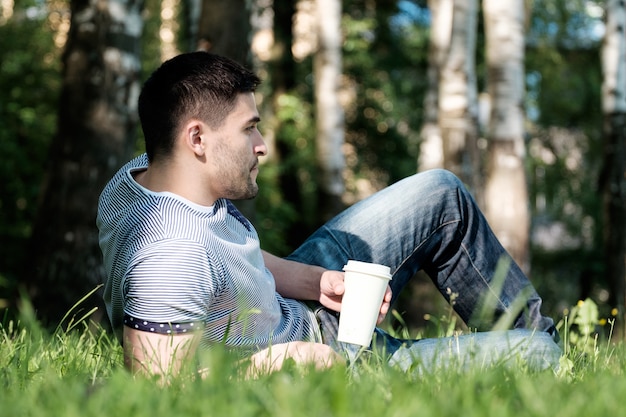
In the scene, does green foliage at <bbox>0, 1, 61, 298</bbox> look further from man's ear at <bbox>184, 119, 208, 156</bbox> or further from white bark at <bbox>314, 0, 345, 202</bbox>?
man's ear at <bbox>184, 119, 208, 156</bbox>

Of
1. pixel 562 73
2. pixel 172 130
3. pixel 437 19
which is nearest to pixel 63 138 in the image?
pixel 172 130

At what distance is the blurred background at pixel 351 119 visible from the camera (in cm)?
611

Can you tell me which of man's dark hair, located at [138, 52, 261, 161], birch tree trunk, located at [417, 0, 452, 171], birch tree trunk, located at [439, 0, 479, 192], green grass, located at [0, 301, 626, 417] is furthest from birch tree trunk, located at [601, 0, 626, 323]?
green grass, located at [0, 301, 626, 417]

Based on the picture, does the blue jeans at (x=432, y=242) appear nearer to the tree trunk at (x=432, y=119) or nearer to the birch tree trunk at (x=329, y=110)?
the tree trunk at (x=432, y=119)

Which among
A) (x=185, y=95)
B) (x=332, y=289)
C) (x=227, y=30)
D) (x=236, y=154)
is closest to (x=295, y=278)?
(x=332, y=289)

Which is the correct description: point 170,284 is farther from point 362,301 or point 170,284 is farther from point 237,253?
point 362,301

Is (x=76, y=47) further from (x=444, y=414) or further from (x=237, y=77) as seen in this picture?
(x=444, y=414)

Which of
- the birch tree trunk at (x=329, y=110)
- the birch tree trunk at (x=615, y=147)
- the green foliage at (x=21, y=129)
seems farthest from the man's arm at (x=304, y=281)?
the birch tree trunk at (x=329, y=110)

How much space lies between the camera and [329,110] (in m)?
14.0

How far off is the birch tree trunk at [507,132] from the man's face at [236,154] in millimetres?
4697

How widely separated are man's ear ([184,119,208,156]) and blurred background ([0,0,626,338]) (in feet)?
8.69

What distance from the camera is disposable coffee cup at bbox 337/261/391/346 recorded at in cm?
299

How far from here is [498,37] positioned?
8.00 m

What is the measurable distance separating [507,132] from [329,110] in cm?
638
